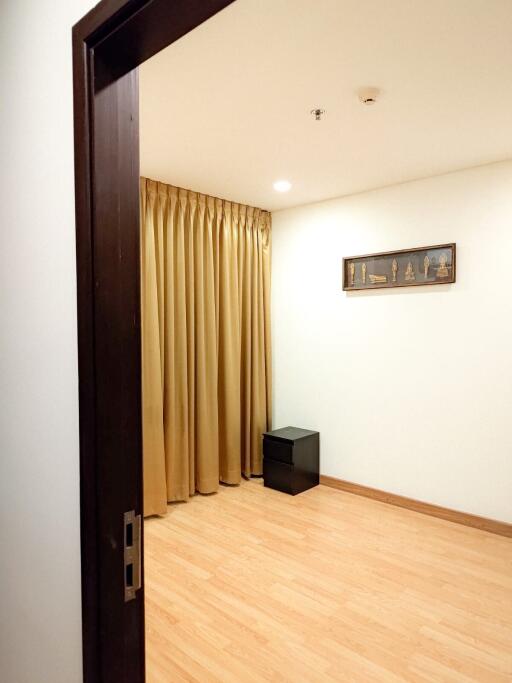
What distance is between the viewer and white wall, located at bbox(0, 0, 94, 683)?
0.98 meters

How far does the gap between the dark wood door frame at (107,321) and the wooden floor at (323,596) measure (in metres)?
1.19

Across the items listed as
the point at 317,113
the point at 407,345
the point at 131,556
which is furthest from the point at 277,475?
the point at 131,556

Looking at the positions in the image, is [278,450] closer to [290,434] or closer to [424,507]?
[290,434]

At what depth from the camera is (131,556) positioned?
970 mm

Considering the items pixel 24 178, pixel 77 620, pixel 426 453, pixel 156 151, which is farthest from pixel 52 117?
pixel 426 453

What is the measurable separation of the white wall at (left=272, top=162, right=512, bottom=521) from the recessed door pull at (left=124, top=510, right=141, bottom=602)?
2.91 m

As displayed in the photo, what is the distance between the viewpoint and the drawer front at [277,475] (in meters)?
3.86

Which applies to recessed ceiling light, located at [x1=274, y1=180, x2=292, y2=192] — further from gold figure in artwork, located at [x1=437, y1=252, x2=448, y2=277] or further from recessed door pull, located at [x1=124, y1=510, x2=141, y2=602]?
recessed door pull, located at [x1=124, y1=510, x2=141, y2=602]

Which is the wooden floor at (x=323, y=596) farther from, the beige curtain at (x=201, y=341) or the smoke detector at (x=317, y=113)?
the smoke detector at (x=317, y=113)

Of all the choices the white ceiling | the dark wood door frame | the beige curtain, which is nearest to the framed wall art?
the white ceiling

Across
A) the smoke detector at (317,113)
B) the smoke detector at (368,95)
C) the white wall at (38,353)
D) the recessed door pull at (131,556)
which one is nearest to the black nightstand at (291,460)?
the smoke detector at (317,113)

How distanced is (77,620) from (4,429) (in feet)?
1.84

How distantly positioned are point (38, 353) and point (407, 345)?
3003 millimetres

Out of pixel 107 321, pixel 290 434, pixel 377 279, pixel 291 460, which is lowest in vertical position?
pixel 291 460
